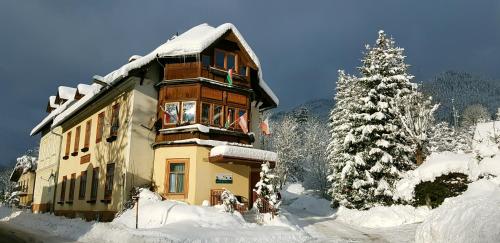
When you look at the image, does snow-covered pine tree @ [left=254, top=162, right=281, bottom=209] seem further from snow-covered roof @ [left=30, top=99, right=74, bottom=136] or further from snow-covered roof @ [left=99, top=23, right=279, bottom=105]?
snow-covered roof @ [left=30, top=99, right=74, bottom=136]

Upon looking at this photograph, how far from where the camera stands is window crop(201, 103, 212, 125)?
23.1 metres

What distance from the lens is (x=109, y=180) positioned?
24750mm

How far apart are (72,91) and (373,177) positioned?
1074 inches

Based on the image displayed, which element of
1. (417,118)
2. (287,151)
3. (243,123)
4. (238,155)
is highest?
(287,151)

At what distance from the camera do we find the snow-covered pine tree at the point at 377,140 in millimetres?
28000

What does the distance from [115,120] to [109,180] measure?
3.43 meters

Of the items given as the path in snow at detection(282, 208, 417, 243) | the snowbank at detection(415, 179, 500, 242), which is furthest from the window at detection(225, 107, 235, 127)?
the snowbank at detection(415, 179, 500, 242)

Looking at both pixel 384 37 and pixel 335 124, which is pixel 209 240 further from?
pixel 335 124

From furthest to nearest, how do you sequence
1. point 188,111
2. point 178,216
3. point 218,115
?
point 218,115
point 188,111
point 178,216

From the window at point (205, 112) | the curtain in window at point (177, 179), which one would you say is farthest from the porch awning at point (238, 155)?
the window at point (205, 112)

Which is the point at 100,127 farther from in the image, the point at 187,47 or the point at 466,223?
the point at 466,223

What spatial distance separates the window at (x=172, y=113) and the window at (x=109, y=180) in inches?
165

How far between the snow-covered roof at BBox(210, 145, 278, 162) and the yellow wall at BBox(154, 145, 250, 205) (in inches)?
30.7

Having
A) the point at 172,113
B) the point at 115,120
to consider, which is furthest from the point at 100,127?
the point at 172,113
